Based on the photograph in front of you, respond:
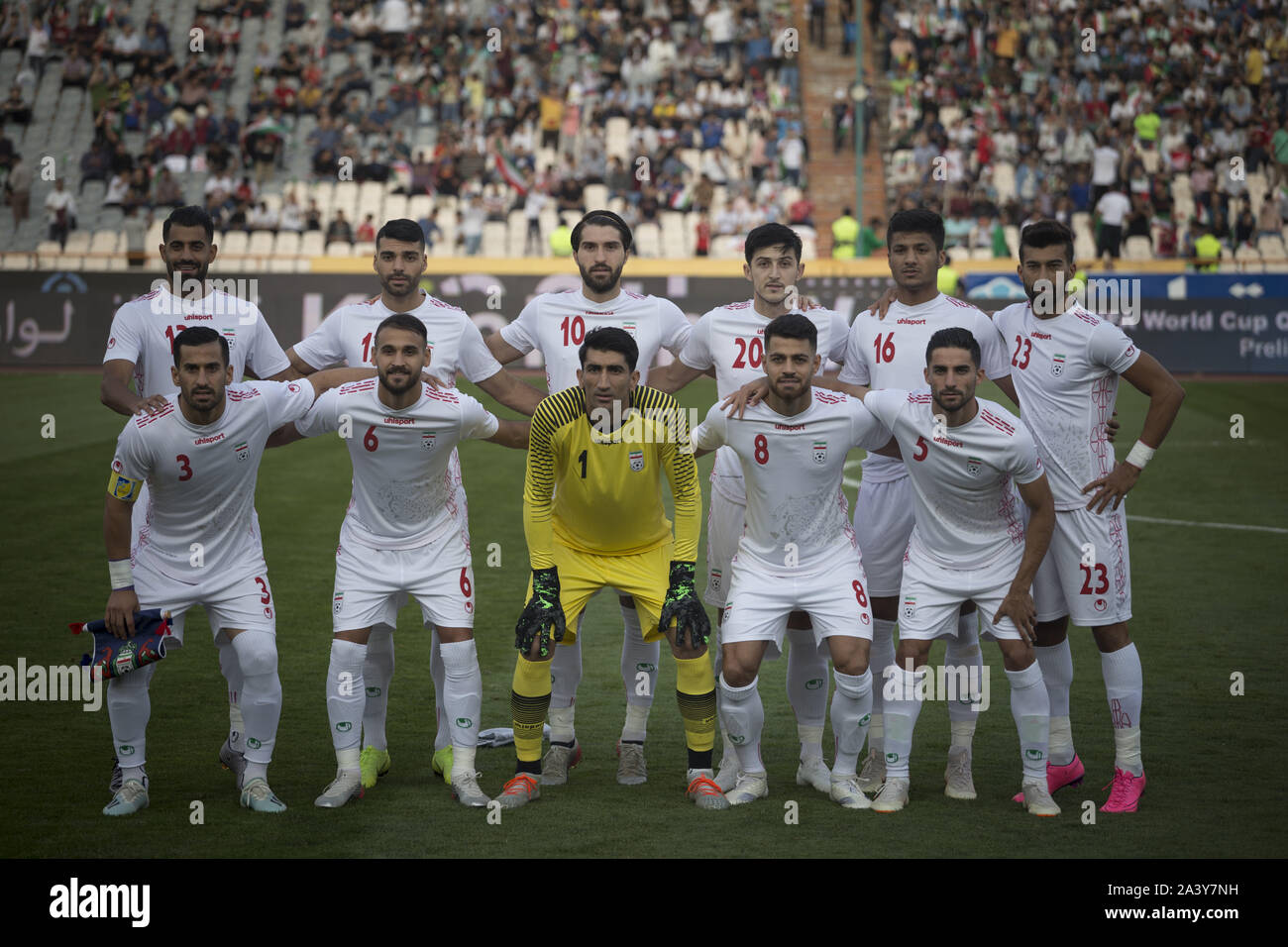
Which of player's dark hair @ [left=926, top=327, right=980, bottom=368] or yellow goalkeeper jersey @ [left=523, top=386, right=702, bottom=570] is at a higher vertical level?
player's dark hair @ [left=926, top=327, right=980, bottom=368]

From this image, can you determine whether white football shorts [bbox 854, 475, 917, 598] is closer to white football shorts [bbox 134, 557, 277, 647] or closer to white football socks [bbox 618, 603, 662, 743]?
white football socks [bbox 618, 603, 662, 743]

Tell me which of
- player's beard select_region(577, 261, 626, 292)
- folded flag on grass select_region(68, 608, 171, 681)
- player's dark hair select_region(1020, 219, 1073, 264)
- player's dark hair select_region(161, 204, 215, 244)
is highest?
player's dark hair select_region(161, 204, 215, 244)

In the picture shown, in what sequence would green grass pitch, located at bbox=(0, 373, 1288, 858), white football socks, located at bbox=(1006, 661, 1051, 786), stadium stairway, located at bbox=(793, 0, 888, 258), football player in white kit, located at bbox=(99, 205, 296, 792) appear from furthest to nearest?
stadium stairway, located at bbox=(793, 0, 888, 258) < football player in white kit, located at bbox=(99, 205, 296, 792) < white football socks, located at bbox=(1006, 661, 1051, 786) < green grass pitch, located at bbox=(0, 373, 1288, 858)

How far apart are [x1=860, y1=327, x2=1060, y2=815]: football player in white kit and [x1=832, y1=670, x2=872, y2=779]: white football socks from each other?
0.12 metres

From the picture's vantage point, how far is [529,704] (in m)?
7.06

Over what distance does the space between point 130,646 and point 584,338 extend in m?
2.76

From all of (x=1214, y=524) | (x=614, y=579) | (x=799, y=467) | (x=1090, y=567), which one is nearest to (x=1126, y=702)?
(x=1090, y=567)

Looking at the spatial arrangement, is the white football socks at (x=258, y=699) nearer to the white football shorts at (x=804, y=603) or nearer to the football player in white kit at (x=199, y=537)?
the football player in white kit at (x=199, y=537)

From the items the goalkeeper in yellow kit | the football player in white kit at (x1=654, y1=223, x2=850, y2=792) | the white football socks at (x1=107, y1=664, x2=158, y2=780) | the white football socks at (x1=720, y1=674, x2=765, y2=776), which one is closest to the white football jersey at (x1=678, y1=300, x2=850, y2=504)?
the football player in white kit at (x1=654, y1=223, x2=850, y2=792)

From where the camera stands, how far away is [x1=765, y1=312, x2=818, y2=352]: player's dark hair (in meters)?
6.76

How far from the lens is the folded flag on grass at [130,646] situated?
6641mm

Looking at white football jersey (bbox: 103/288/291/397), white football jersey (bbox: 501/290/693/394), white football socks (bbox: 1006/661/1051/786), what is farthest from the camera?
white football jersey (bbox: 501/290/693/394)

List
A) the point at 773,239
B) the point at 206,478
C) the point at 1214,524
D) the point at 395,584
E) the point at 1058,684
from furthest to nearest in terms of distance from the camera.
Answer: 1. the point at 1214,524
2. the point at 773,239
3. the point at 1058,684
4. the point at 395,584
5. the point at 206,478

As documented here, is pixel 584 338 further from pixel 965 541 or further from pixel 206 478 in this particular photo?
pixel 965 541
